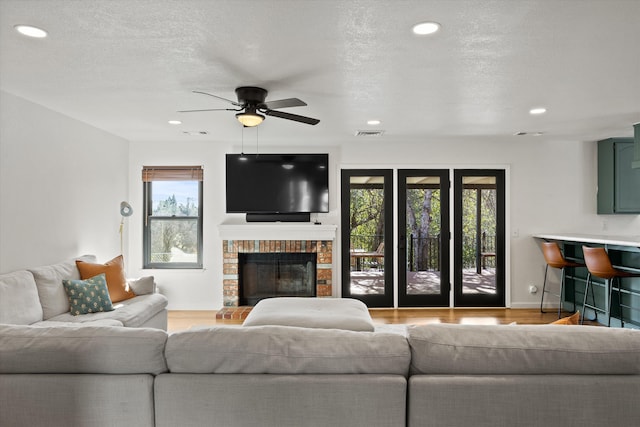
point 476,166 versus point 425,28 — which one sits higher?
point 425,28

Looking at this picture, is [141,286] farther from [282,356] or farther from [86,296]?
[282,356]

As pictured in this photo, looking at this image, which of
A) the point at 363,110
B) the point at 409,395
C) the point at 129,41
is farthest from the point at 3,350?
the point at 363,110

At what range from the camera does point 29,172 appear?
354 centimetres

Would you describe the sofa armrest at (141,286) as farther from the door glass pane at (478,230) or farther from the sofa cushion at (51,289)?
the door glass pane at (478,230)

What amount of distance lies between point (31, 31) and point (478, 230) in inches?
208

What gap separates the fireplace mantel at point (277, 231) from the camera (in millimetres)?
5348

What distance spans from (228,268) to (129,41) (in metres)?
3.59

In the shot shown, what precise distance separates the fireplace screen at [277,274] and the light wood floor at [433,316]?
660mm

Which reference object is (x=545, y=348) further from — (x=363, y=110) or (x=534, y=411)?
(x=363, y=110)

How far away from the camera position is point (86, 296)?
346 centimetres

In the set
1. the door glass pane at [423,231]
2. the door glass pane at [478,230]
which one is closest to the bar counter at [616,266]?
the door glass pane at [478,230]

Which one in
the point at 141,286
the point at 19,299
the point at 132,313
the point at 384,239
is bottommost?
the point at 132,313

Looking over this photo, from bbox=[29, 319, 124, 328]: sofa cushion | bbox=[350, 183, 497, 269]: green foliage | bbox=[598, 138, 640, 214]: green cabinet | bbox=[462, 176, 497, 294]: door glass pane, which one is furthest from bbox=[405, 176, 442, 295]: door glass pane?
bbox=[29, 319, 124, 328]: sofa cushion

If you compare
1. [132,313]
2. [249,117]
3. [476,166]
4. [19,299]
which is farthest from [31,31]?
[476,166]
